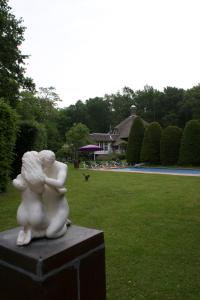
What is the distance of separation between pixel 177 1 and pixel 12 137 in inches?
270

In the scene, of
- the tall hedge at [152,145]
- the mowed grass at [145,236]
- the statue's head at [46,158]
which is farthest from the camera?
the tall hedge at [152,145]

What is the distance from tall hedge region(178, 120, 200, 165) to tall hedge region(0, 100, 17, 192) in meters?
15.7

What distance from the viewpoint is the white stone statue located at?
7.73 ft

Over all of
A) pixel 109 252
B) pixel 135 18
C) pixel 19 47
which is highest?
pixel 19 47

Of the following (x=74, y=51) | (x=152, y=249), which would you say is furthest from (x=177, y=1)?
(x=152, y=249)

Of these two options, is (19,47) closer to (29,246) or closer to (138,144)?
(138,144)

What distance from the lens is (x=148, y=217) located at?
19.4 ft

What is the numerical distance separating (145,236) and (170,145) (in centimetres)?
1819

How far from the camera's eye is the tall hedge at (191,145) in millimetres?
20844

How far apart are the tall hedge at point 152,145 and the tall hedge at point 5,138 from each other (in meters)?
16.1

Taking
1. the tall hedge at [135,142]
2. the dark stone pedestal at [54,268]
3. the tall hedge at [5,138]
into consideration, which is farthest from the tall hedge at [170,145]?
the dark stone pedestal at [54,268]

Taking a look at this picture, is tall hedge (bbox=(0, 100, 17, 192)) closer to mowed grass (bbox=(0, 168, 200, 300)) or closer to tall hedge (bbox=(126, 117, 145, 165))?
mowed grass (bbox=(0, 168, 200, 300))

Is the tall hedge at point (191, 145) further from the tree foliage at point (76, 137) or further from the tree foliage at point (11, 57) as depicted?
the tree foliage at point (11, 57)

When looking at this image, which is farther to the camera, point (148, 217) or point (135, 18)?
point (135, 18)
